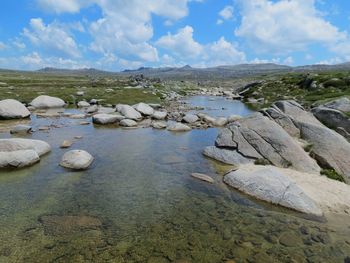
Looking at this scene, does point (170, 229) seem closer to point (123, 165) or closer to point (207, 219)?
point (207, 219)

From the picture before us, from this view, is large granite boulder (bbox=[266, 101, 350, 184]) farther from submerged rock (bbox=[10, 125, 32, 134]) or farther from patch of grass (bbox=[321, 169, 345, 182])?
submerged rock (bbox=[10, 125, 32, 134])

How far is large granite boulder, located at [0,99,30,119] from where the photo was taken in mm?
40438

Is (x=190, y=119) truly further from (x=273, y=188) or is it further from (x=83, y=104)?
(x=273, y=188)

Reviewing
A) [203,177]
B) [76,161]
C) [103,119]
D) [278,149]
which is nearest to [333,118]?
[278,149]

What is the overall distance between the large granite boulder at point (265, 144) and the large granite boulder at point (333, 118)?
24.8 feet

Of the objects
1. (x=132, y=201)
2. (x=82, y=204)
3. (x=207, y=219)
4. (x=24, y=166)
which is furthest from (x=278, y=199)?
(x=24, y=166)

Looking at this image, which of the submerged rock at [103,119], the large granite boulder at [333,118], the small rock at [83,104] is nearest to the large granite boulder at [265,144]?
the large granite boulder at [333,118]

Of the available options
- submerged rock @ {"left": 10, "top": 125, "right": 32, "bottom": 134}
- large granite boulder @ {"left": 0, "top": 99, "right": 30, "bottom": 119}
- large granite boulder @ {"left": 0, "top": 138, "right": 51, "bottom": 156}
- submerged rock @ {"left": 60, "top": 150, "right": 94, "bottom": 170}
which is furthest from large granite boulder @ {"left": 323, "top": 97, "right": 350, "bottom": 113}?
large granite boulder @ {"left": 0, "top": 99, "right": 30, "bottom": 119}

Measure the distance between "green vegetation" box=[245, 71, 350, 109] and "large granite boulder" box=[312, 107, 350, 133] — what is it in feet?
75.4

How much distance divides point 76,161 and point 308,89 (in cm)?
7175

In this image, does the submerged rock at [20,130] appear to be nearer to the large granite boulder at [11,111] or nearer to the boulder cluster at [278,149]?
the large granite boulder at [11,111]

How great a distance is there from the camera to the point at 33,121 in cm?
4106

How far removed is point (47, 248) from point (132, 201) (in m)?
5.83

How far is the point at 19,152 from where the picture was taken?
894 inches
